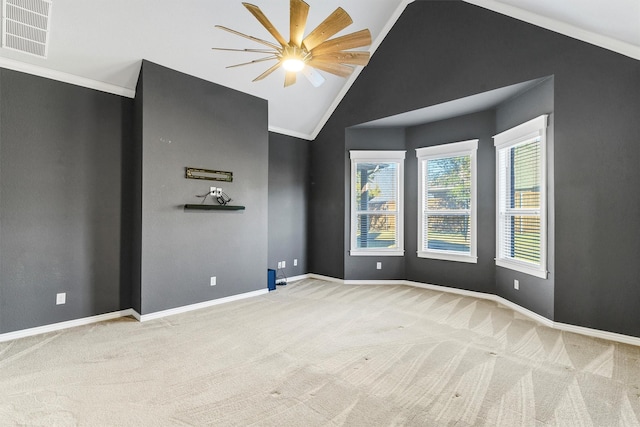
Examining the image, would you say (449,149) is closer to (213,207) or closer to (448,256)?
(448,256)

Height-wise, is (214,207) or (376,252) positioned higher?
(214,207)

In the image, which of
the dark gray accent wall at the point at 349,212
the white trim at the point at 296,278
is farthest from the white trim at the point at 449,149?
the white trim at the point at 296,278

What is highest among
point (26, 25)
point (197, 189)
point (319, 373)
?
point (26, 25)

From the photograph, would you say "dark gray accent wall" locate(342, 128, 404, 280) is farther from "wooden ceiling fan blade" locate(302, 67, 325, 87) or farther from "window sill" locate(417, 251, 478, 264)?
"wooden ceiling fan blade" locate(302, 67, 325, 87)

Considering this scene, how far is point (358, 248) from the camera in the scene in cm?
598

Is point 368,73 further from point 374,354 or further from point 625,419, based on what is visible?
point 625,419

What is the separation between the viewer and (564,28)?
11.7ft

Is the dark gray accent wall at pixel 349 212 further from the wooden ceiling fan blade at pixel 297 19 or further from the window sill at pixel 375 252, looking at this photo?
the wooden ceiling fan blade at pixel 297 19

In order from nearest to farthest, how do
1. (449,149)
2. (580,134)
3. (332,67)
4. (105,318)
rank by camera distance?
(332,67), (580,134), (105,318), (449,149)

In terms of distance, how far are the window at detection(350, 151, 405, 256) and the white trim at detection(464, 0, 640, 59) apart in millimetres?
2493

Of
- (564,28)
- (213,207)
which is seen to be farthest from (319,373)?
(564,28)

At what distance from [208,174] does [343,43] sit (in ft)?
8.70

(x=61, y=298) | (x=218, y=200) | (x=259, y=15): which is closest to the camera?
(x=259, y=15)

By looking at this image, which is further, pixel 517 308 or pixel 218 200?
pixel 218 200
